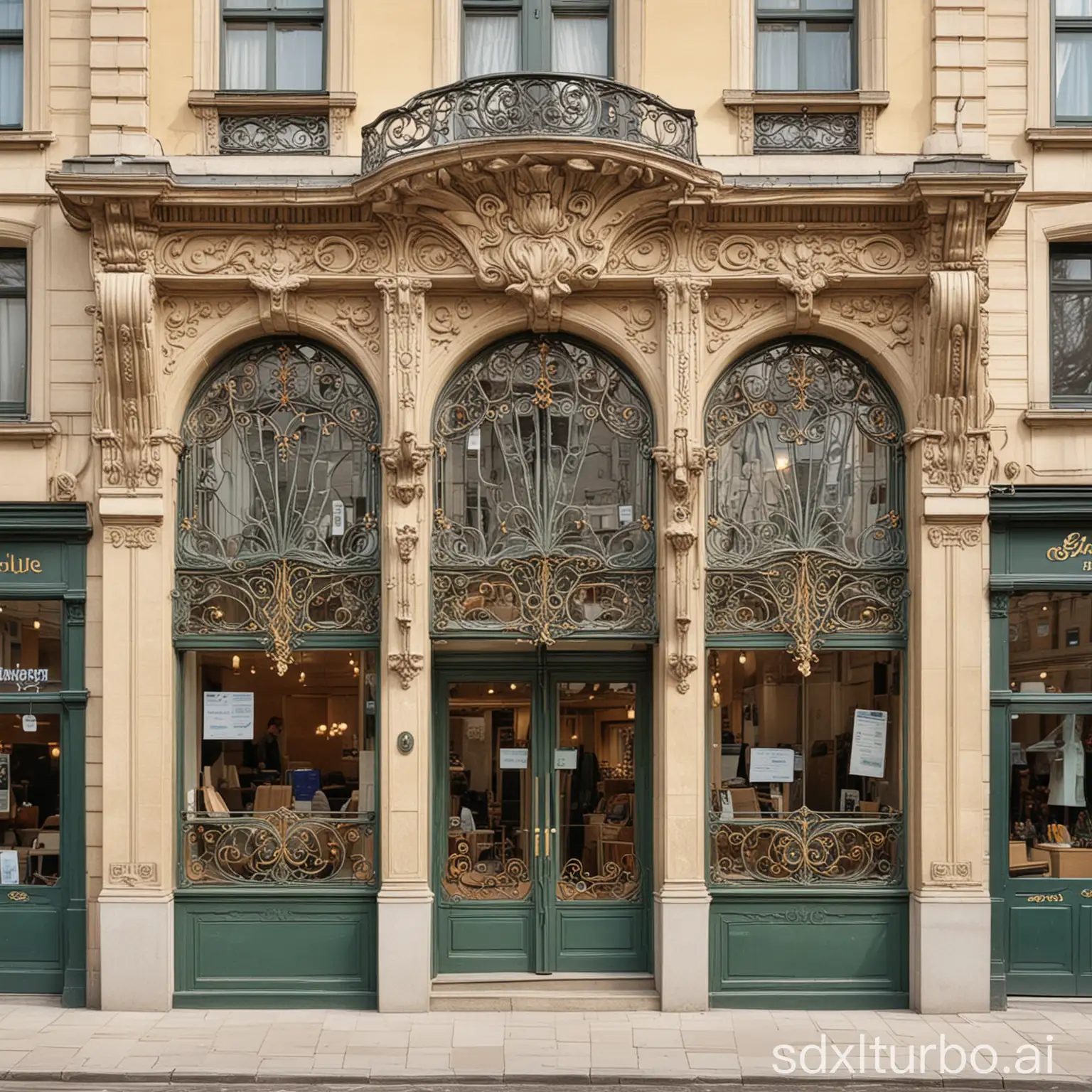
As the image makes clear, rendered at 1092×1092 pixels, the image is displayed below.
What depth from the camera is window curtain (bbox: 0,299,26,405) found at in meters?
13.8

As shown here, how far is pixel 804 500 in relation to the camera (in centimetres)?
1357

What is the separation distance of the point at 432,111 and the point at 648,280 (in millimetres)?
2563

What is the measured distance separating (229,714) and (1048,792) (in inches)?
318

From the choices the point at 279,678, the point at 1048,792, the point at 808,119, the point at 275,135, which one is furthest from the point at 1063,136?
the point at 279,678

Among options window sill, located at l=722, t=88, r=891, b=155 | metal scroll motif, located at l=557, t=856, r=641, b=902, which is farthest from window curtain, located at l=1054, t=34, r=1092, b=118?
metal scroll motif, located at l=557, t=856, r=641, b=902

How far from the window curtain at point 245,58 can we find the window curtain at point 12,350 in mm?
Result: 3091

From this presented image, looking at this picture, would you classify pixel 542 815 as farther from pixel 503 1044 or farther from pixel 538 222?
pixel 538 222

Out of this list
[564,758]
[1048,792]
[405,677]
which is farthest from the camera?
[564,758]

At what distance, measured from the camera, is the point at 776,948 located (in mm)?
13172

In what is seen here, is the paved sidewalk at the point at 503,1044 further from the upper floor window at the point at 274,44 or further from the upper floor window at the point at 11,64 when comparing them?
the upper floor window at the point at 274,44

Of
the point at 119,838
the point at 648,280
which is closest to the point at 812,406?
the point at 648,280

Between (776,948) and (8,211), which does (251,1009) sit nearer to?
(776,948)

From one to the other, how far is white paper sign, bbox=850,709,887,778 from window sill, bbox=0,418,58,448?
8349 mm

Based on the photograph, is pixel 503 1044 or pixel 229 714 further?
pixel 229 714
